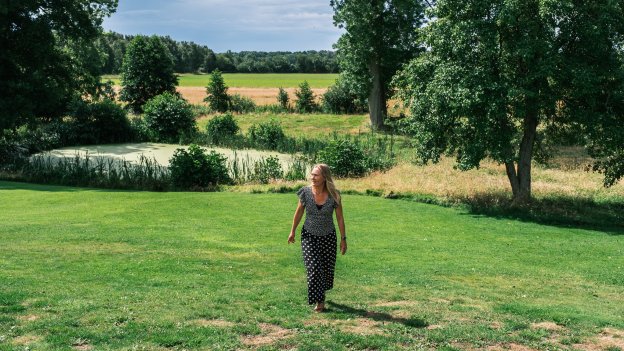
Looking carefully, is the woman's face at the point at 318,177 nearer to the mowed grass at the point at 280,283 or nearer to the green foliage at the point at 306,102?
the mowed grass at the point at 280,283

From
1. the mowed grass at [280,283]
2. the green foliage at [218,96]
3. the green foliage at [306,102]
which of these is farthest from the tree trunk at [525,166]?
the green foliage at [218,96]

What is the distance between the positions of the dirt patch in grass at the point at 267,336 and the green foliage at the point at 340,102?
161 feet

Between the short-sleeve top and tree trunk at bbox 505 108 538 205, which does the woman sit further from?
tree trunk at bbox 505 108 538 205

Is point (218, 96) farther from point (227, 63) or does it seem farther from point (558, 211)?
point (227, 63)

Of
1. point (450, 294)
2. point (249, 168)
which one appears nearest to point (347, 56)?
point (249, 168)

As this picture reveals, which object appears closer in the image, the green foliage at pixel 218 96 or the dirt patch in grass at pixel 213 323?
the dirt patch in grass at pixel 213 323

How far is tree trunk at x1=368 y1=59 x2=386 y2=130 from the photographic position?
45406 mm

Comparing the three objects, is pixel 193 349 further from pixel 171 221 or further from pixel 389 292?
pixel 171 221

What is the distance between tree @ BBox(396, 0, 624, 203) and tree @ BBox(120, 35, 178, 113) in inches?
1415

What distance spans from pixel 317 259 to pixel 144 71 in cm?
4704

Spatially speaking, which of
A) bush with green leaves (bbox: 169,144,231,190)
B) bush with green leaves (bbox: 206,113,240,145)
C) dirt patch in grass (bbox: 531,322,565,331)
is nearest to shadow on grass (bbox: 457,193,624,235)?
bush with green leaves (bbox: 169,144,231,190)

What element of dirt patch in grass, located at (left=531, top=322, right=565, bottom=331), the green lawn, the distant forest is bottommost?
dirt patch in grass, located at (left=531, top=322, right=565, bottom=331)

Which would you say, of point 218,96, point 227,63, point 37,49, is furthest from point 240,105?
point 227,63

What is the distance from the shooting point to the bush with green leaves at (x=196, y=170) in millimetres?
25609
